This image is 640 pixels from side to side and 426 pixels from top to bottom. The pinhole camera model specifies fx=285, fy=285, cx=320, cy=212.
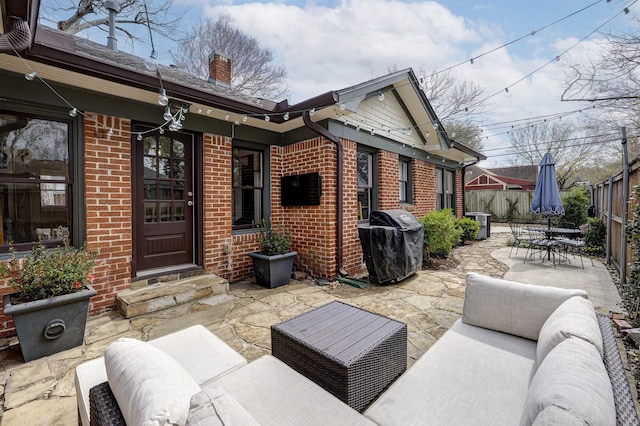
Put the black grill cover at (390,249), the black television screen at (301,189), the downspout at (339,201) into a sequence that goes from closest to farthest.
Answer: the black grill cover at (390,249)
the downspout at (339,201)
the black television screen at (301,189)

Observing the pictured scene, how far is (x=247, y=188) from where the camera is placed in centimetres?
520

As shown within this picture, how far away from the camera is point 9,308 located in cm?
247

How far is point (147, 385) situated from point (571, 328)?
181 centimetres

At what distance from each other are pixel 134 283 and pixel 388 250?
368cm

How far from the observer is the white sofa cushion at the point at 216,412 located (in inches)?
31.7

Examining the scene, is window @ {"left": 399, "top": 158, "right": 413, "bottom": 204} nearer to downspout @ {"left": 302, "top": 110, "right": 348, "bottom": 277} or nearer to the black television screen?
downspout @ {"left": 302, "top": 110, "right": 348, "bottom": 277}

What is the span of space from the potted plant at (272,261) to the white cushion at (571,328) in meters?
3.54

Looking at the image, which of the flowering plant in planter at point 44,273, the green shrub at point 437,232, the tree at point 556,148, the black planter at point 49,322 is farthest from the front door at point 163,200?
the tree at point 556,148

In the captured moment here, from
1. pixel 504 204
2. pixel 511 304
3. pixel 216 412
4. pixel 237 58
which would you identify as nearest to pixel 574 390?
pixel 216 412

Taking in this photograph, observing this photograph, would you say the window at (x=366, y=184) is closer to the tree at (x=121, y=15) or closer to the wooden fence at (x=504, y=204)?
the tree at (x=121, y=15)

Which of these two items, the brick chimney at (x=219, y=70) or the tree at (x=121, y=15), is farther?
the tree at (x=121, y=15)

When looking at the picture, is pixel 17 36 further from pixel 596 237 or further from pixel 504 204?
pixel 504 204

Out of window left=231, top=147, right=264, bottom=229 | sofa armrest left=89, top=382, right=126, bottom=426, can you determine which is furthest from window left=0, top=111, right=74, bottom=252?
sofa armrest left=89, top=382, right=126, bottom=426

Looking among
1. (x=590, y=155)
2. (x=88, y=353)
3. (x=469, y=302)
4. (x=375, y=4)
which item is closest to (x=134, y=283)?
(x=88, y=353)
